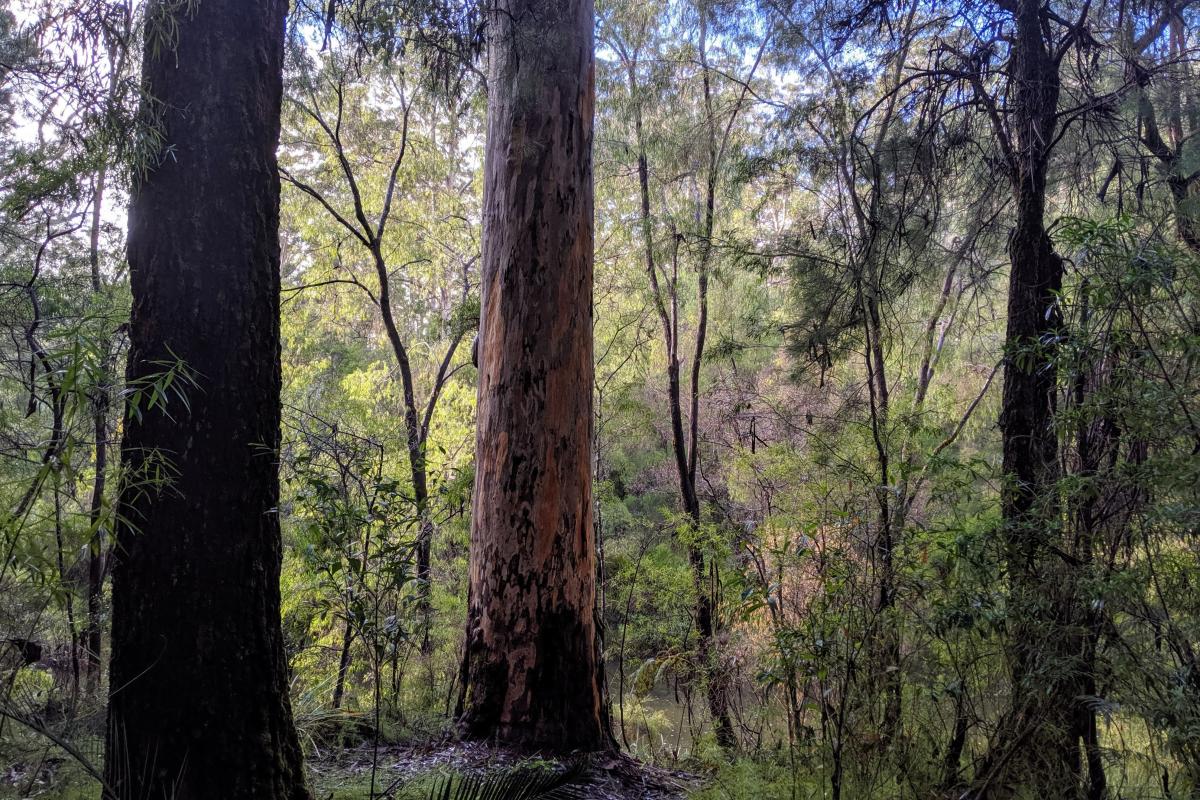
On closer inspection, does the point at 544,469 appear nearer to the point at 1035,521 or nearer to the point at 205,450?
the point at 205,450

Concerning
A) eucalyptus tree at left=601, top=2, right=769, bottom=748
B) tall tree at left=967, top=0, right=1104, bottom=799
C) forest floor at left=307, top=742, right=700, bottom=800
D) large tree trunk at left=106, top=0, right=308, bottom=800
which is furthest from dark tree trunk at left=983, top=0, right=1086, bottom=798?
eucalyptus tree at left=601, top=2, right=769, bottom=748

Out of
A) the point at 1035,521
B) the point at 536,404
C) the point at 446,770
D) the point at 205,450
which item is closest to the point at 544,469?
the point at 536,404

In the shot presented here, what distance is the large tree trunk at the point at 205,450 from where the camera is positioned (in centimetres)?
212

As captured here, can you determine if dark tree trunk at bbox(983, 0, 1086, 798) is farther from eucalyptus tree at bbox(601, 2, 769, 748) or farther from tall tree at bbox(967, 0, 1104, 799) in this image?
eucalyptus tree at bbox(601, 2, 769, 748)

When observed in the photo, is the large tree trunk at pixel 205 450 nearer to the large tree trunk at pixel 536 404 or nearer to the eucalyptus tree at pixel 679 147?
the large tree trunk at pixel 536 404

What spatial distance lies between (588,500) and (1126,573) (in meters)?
2.31

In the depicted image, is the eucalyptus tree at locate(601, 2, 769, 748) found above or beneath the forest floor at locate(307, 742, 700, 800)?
above

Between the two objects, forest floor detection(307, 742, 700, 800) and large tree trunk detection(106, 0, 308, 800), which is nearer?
large tree trunk detection(106, 0, 308, 800)

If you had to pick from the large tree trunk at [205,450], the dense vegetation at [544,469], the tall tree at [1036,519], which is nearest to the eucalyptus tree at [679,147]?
the dense vegetation at [544,469]

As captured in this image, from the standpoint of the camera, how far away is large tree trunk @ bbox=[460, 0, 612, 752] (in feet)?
11.9

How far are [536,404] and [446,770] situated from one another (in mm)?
1703

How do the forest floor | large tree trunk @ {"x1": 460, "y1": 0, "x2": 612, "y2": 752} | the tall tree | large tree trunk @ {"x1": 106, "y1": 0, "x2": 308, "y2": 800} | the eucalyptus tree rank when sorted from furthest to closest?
the eucalyptus tree < large tree trunk @ {"x1": 460, "y1": 0, "x2": 612, "y2": 752} < the forest floor < the tall tree < large tree trunk @ {"x1": 106, "y1": 0, "x2": 308, "y2": 800}

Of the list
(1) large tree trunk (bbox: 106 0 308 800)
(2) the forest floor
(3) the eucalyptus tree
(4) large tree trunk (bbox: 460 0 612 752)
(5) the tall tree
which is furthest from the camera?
(3) the eucalyptus tree

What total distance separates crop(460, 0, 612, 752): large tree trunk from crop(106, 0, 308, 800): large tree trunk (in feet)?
4.47
